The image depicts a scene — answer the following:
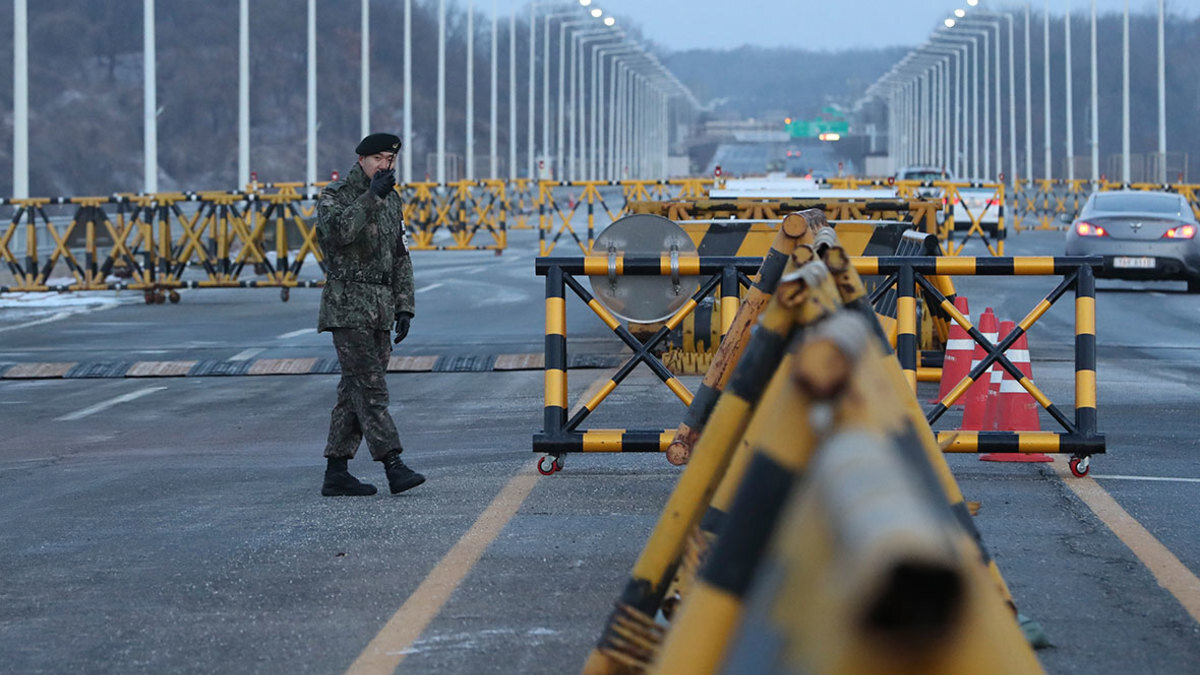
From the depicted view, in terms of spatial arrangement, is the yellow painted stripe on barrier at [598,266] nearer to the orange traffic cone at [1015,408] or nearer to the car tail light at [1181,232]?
the orange traffic cone at [1015,408]

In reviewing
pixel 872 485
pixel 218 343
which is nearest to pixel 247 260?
pixel 218 343

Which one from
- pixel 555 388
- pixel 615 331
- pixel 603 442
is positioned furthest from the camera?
pixel 555 388

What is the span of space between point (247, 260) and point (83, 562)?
18.9 m

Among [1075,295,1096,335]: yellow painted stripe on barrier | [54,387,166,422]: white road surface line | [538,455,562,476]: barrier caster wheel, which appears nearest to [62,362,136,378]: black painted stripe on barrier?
[54,387,166,422]: white road surface line

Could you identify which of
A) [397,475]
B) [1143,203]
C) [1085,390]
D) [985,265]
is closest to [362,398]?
[397,475]

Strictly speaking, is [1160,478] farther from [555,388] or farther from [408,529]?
[408,529]

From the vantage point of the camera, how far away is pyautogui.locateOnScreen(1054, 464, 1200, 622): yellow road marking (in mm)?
6238

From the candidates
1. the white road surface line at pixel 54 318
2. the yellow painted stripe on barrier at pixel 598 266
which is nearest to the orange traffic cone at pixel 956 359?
the yellow painted stripe on barrier at pixel 598 266

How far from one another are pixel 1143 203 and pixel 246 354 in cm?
1418

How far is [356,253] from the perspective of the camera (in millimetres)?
8367

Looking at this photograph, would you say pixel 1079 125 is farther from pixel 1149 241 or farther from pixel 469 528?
pixel 469 528

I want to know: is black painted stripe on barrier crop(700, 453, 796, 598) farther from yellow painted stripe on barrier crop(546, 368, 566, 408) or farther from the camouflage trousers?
yellow painted stripe on barrier crop(546, 368, 566, 408)

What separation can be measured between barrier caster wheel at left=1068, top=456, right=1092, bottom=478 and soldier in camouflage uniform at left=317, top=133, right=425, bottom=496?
3127mm

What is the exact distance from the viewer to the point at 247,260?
25.7 m
